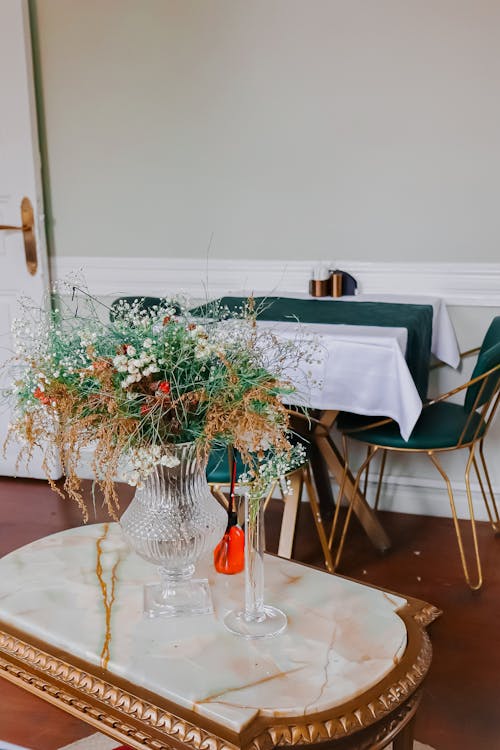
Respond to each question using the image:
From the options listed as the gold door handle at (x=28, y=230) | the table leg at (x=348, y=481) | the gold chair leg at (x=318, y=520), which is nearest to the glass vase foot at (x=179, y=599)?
the gold chair leg at (x=318, y=520)

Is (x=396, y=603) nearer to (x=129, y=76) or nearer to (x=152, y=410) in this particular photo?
(x=152, y=410)

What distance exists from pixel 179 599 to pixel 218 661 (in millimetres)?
225

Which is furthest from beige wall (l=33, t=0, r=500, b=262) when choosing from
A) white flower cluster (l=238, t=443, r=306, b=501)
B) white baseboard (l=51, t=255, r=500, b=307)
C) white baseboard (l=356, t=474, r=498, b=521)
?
white flower cluster (l=238, t=443, r=306, b=501)

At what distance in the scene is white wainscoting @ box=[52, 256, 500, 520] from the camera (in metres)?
3.20

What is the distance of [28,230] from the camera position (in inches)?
143

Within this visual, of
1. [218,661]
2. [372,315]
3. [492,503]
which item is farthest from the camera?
[492,503]

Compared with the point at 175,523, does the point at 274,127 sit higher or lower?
higher

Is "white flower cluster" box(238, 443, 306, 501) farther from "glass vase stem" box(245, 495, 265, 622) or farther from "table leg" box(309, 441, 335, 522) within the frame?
"table leg" box(309, 441, 335, 522)

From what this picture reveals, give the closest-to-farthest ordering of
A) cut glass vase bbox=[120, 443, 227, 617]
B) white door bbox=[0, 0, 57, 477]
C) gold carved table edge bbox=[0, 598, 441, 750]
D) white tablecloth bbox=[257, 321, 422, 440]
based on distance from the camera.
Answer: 1. gold carved table edge bbox=[0, 598, 441, 750]
2. cut glass vase bbox=[120, 443, 227, 617]
3. white tablecloth bbox=[257, 321, 422, 440]
4. white door bbox=[0, 0, 57, 477]

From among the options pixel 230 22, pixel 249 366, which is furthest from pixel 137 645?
pixel 230 22

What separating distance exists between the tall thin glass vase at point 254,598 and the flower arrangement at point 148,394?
80 mm

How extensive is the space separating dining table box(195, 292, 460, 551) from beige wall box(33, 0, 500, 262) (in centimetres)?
41

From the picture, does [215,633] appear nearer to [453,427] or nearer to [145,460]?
[145,460]

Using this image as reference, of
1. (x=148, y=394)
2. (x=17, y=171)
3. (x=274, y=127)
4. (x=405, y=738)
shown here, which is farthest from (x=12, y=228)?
(x=405, y=738)
